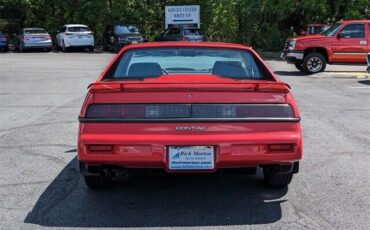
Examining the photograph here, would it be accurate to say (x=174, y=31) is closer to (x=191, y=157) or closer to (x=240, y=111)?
(x=240, y=111)

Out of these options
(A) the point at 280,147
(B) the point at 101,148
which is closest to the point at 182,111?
(B) the point at 101,148

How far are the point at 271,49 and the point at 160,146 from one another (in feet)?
97.0

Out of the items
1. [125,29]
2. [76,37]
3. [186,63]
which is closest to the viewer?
[186,63]

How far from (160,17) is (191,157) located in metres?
34.4

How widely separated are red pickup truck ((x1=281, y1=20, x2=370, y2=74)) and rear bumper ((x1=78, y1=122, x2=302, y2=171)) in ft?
49.6

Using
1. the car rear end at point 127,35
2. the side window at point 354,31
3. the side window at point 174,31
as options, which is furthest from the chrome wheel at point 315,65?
the car rear end at point 127,35

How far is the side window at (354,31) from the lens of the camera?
19.5m

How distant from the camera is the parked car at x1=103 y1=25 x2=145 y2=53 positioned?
1286 inches

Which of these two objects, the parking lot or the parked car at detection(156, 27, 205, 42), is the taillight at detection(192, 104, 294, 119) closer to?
the parking lot

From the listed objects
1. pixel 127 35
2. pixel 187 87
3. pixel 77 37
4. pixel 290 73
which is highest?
pixel 187 87

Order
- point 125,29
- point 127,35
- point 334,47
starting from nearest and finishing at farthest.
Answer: point 334,47 < point 127,35 < point 125,29

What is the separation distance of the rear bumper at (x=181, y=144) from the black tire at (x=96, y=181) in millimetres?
686

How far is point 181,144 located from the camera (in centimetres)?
462

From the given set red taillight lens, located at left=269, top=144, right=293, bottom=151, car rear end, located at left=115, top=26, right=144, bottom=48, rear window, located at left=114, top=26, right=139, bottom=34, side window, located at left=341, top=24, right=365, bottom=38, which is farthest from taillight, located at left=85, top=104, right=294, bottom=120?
rear window, located at left=114, top=26, right=139, bottom=34
